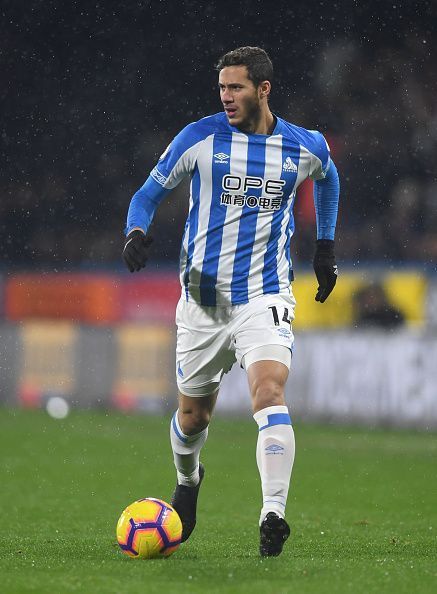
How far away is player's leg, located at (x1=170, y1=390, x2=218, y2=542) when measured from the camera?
5227 millimetres

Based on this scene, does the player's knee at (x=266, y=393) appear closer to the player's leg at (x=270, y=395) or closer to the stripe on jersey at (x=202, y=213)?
the player's leg at (x=270, y=395)

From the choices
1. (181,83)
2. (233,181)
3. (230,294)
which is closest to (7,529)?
(230,294)

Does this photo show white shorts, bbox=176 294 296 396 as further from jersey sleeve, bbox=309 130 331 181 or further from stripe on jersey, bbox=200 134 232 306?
jersey sleeve, bbox=309 130 331 181

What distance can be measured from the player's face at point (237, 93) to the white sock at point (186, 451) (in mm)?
1390

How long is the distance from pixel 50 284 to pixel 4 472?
7.15 m

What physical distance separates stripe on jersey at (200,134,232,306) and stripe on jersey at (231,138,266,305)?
0.09 meters

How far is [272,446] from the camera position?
4578mm

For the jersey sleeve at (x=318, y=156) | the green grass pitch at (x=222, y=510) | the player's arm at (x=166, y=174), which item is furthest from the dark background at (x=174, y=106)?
the player's arm at (x=166, y=174)

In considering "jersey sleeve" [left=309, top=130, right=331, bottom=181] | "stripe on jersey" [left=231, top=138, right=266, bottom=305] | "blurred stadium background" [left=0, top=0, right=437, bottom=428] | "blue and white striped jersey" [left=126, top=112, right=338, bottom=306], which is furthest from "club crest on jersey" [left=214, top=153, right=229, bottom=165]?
"blurred stadium background" [left=0, top=0, right=437, bottom=428]

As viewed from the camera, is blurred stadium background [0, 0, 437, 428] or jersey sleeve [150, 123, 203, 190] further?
blurred stadium background [0, 0, 437, 428]

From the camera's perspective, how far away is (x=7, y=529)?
562 centimetres

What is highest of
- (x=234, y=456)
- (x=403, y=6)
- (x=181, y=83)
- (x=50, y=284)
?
(x=403, y=6)

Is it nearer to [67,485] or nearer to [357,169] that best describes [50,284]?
[357,169]

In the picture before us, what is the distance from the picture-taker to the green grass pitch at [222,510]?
162 inches
